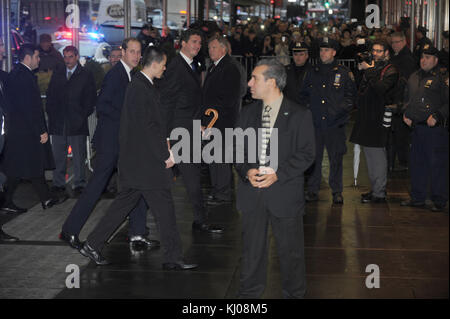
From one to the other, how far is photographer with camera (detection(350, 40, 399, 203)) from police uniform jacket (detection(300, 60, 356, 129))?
21 centimetres

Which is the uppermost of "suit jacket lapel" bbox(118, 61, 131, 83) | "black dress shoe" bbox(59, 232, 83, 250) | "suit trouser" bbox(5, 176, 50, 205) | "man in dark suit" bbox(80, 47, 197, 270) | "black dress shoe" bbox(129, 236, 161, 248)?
"suit jacket lapel" bbox(118, 61, 131, 83)

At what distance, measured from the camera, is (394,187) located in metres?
11.7

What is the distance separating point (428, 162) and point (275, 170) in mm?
4848

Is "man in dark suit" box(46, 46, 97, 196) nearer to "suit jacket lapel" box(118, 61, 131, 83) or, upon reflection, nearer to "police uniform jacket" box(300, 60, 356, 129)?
"suit jacket lapel" box(118, 61, 131, 83)

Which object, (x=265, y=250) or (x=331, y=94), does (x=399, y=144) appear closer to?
(x=331, y=94)

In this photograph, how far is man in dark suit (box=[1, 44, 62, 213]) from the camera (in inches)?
377

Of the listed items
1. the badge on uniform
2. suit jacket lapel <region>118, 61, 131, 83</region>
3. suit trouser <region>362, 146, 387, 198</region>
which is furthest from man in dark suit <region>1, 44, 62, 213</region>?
suit trouser <region>362, 146, 387, 198</region>

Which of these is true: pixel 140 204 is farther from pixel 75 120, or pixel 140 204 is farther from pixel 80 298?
pixel 75 120

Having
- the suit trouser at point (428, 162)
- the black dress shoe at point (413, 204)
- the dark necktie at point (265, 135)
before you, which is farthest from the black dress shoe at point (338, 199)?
the dark necktie at point (265, 135)

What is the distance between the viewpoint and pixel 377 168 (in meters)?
10.5

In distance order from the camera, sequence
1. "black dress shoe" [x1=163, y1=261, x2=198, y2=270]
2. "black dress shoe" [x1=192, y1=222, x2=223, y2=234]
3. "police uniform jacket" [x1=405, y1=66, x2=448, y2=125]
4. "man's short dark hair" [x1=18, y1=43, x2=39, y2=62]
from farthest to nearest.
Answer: "police uniform jacket" [x1=405, y1=66, x2=448, y2=125], "man's short dark hair" [x1=18, y1=43, x2=39, y2=62], "black dress shoe" [x1=192, y1=222, x2=223, y2=234], "black dress shoe" [x1=163, y1=261, x2=198, y2=270]

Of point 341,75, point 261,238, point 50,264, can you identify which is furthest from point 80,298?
point 341,75

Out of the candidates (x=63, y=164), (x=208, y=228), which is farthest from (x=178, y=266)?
(x=63, y=164)

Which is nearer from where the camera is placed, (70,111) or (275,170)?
(275,170)
